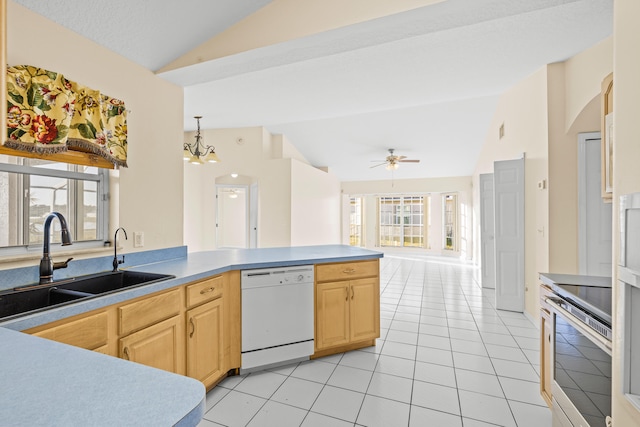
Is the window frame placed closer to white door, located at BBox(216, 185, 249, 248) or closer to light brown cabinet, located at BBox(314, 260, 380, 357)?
white door, located at BBox(216, 185, 249, 248)

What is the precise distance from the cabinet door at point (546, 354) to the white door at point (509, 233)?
2266mm

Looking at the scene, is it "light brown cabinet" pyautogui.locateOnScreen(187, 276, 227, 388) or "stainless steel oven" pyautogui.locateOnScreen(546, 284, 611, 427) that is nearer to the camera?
"stainless steel oven" pyautogui.locateOnScreen(546, 284, 611, 427)

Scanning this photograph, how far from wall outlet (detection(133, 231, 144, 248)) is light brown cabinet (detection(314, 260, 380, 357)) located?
1426 millimetres

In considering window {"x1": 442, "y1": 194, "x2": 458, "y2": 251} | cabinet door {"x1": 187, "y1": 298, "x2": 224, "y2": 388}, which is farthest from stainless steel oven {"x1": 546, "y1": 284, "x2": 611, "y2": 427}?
window {"x1": 442, "y1": 194, "x2": 458, "y2": 251}

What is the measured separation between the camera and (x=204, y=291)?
202 centimetres

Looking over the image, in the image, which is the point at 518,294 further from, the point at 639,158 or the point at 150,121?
the point at 150,121

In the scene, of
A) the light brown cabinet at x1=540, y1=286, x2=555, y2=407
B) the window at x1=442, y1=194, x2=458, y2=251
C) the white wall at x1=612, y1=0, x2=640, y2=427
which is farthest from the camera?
the window at x1=442, y1=194, x2=458, y2=251

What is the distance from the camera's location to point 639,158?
0.96 meters

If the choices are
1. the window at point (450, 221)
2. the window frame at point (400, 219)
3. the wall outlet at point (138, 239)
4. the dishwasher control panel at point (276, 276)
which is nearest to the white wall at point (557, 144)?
the dishwasher control panel at point (276, 276)

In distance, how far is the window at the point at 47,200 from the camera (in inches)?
69.1

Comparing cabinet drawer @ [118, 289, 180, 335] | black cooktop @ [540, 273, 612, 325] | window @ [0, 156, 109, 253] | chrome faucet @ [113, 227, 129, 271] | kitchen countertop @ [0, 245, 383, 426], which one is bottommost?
cabinet drawer @ [118, 289, 180, 335]

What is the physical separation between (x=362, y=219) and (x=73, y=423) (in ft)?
33.2

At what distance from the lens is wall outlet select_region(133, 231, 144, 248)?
2.34m

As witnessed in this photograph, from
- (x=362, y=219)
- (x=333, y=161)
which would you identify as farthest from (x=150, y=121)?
(x=362, y=219)
